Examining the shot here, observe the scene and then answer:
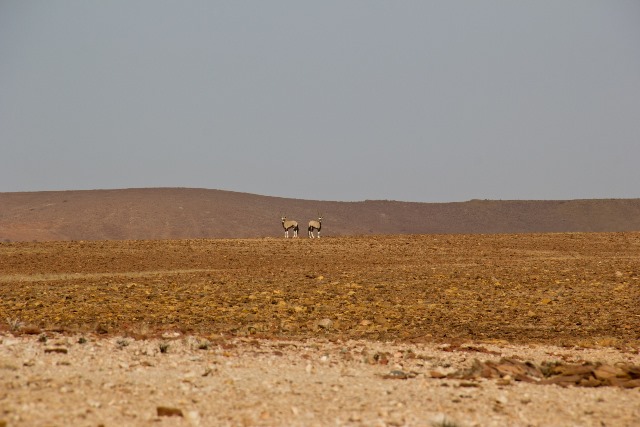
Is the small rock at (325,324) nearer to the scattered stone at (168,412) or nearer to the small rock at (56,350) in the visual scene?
the small rock at (56,350)

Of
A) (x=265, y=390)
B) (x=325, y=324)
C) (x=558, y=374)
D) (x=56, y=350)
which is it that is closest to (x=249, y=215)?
(x=325, y=324)

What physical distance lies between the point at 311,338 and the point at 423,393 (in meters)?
Result: 6.23

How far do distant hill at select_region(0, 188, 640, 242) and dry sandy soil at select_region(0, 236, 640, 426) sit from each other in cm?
5376

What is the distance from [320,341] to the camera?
16.3 meters

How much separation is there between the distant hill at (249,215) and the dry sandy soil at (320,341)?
53760 mm

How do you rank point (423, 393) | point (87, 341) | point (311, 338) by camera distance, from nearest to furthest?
1. point (423, 393)
2. point (87, 341)
3. point (311, 338)

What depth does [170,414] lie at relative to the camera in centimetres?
894

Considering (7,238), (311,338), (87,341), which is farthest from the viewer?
(7,238)

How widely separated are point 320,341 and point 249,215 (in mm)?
87114

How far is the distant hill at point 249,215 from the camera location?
92.1m

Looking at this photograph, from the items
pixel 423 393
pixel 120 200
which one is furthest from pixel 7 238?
pixel 423 393

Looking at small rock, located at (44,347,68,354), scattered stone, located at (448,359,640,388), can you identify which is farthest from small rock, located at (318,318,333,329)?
small rock, located at (44,347,68,354)

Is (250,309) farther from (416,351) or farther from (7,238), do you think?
(7,238)

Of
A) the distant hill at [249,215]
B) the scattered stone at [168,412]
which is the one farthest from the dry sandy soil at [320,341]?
the distant hill at [249,215]
